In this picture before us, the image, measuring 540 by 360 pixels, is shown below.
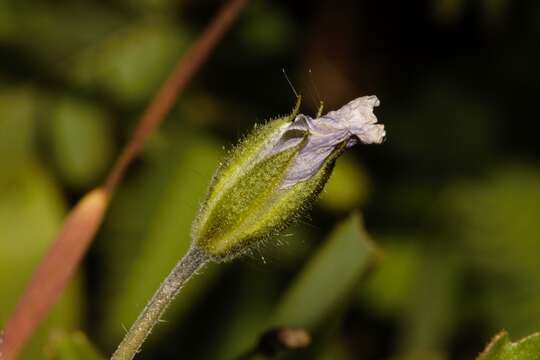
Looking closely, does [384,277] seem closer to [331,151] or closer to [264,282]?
[264,282]

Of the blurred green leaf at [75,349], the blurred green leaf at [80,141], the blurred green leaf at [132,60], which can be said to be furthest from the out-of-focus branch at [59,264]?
the blurred green leaf at [132,60]

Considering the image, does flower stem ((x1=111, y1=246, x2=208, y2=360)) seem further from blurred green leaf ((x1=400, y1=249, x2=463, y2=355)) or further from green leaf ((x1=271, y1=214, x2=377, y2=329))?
blurred green leaf ((x1=400, y1=249, x2=463, y2=355))

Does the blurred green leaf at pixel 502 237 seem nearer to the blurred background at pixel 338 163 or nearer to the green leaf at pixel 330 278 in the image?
the blurred background at pixel 338 163

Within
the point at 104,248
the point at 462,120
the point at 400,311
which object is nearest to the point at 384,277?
the point at 400,311

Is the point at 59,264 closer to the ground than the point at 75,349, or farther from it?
farther from it

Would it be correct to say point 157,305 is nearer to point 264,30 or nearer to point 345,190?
point 345,190

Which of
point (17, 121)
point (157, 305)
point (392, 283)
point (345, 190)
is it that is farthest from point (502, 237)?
point (157, 305)

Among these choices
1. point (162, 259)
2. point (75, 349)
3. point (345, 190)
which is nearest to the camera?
point (75, 349)

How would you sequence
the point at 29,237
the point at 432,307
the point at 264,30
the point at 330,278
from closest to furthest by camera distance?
1. the point at 330,278
2. the point at 29,237
3. the point at 432,307
4. the point at 264,30
